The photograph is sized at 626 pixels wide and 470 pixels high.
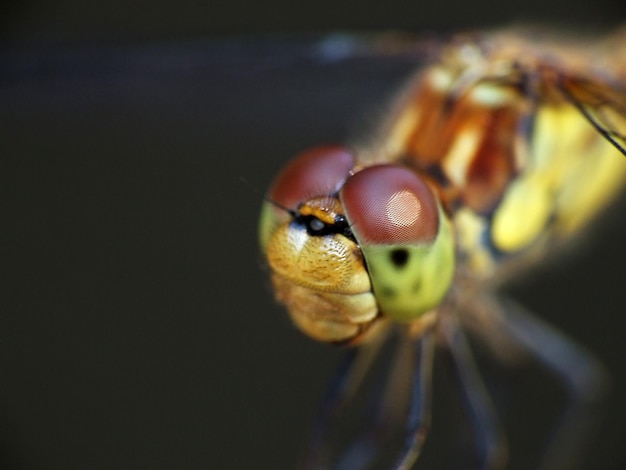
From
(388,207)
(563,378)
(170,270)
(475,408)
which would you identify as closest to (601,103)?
(388,207)

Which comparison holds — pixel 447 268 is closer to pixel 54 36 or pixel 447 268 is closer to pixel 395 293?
pixel 395 293

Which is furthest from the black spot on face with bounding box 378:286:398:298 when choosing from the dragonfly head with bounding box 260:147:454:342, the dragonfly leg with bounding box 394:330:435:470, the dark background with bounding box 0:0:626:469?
the dark background with bounding box 0:0:626:469

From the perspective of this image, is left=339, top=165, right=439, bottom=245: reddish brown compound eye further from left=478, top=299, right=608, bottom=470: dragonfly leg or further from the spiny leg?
left=478, top=299, right=608, bottom=470: dragonfly leg

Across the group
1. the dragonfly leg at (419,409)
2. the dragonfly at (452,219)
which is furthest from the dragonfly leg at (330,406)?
the dragonfly leg at (419,409)

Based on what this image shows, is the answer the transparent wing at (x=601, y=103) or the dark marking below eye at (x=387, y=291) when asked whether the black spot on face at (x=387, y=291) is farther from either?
the transparent wing at (x=601, y=103)

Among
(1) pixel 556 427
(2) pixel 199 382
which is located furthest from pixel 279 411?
(1) pixel 556 427
